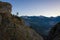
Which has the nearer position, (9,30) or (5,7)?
(9,30)

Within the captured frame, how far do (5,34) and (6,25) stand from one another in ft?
9.38

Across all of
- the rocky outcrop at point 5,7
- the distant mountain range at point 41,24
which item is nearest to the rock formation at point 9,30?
the rocky outcrop at point 5,7

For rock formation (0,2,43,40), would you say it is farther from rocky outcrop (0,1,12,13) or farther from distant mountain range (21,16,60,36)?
distant mountain range (21,16,60,36)

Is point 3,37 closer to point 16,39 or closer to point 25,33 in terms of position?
point 16,39

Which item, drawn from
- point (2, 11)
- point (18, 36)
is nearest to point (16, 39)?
point (18, 36)

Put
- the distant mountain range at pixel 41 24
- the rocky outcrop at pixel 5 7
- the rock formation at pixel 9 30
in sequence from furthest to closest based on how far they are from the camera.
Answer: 1. the distant mountain range at pixel 41 24
2. the rocky outcrop at pixel 5 7
3. the rock formation at pixel 9 30

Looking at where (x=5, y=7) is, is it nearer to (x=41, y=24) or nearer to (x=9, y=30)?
(x=9, y=30)

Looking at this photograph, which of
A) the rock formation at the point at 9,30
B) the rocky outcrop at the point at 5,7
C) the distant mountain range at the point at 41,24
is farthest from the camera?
the distant mountain range at the point at 41,24

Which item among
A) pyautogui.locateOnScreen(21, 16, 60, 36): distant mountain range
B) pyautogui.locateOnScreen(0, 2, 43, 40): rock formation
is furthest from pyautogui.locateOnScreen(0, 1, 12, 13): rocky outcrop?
pyautogui.locateOnScreen(21, 16, 60, 36): distant mountain range

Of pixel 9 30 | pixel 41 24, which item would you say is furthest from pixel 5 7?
pixel 41 24

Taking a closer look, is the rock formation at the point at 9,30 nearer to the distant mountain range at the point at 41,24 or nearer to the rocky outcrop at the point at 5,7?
the rocky outcrop at the point at 5,7

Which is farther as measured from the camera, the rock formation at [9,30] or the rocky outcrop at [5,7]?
the rocky outcrop at [5,7]

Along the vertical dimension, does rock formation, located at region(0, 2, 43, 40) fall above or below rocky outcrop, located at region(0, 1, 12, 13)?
below

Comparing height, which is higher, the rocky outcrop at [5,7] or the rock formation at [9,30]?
the rocky outcrop at [5,7]
